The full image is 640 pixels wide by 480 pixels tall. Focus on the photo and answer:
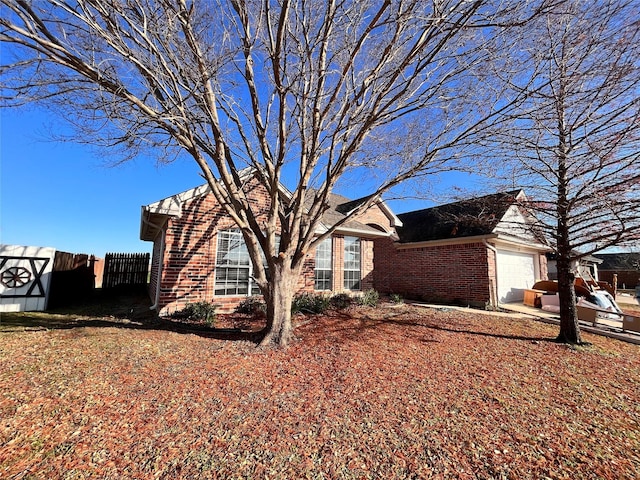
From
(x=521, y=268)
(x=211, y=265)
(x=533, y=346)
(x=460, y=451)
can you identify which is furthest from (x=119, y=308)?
(x=521, y=268)

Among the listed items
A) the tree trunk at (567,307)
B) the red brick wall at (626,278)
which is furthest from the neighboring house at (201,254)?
the red brick wall at (626,278)

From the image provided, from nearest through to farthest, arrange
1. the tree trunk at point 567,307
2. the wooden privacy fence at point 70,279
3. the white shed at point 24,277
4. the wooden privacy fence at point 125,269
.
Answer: the tree trunk at point 567,307 < the white shed at point 24,277 < the wooden privacy fence at point 70,279 < the wooden privacy fence at point 125,269

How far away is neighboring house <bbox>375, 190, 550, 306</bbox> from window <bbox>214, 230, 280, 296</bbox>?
23.5ft

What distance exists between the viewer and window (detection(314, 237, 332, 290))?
10.9 metres

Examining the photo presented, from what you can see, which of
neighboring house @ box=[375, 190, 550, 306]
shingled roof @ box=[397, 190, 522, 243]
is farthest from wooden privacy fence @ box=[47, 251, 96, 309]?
neighboring house @ box=[375, 190, 550, 306]

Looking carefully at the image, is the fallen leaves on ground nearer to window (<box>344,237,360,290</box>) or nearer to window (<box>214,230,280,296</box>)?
window (<box>214,230,280,296</box>)

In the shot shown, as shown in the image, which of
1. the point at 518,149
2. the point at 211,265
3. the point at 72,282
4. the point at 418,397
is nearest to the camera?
the point at 418,397

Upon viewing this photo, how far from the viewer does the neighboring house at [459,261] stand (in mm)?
11133

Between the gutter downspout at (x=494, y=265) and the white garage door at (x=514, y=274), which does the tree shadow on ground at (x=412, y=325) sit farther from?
the white garage door at (x=514, y=274)

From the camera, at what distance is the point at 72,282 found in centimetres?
1093

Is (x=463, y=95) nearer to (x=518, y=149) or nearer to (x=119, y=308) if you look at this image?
(x=518, y=149)

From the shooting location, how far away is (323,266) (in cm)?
1102

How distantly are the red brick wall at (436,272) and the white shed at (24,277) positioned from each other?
539 inches

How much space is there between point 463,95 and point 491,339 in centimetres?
525
